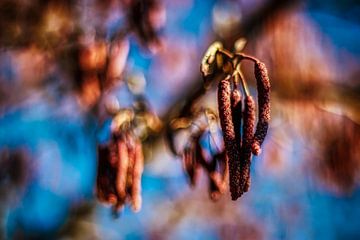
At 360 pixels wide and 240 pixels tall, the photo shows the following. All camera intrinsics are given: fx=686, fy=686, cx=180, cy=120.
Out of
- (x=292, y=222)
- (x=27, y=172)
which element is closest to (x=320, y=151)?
(x=292, y=222)

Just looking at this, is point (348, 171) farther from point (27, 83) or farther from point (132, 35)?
point (27, 83)

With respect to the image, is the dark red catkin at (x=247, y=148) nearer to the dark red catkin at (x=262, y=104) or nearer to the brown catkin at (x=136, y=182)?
the dark red catkin at (x=262, y=104)

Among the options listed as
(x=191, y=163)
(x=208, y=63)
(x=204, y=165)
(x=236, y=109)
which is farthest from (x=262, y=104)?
(x=191, y=163)

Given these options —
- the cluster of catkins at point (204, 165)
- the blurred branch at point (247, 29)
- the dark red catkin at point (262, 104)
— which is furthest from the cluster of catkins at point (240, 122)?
the blurred branch at point (247, 29)

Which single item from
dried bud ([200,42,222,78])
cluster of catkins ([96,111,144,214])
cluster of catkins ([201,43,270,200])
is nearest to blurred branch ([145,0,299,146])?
cluster of catkins ([96,111,144,214])

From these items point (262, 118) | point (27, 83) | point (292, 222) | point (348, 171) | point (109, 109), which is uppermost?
point (262, 118)

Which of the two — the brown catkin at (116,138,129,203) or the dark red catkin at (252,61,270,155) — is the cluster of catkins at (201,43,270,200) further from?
the brown catkin at (116,138,129,203)

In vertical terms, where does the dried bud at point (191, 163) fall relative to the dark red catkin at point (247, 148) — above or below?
below
